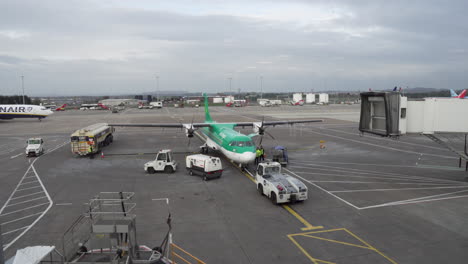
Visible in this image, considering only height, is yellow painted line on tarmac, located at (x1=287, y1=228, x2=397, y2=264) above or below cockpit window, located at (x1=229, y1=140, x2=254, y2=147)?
below

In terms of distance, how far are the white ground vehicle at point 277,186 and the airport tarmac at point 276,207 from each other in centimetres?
54

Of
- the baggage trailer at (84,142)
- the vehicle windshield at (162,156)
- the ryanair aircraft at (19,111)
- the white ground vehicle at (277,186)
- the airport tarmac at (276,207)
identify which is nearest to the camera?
the airport tarmac at (276,207)

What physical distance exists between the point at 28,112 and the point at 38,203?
63.4 meters

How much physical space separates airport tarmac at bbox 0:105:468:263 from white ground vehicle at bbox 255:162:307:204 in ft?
1.79

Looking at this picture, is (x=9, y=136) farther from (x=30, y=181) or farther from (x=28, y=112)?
(x=30, y=181)

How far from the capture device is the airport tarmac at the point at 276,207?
44.9 ft

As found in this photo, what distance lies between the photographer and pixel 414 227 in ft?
51.6

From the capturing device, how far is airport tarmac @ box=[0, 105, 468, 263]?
13695 mm

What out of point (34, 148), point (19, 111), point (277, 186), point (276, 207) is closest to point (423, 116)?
point (277, 186)

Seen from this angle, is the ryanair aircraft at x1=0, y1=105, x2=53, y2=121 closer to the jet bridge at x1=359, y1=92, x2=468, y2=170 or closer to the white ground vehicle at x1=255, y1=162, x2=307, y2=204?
the white ground vehicle at x1=255, y1=162, x2=307, y2=204

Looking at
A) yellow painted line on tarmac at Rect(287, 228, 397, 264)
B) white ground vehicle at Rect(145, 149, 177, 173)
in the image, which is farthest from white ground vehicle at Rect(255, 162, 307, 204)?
white ground vehicle at Rect(145, 149, 177, 173)

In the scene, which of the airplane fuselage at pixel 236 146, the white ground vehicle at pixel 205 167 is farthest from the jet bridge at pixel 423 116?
the white ground vehicle at pixel 205 167

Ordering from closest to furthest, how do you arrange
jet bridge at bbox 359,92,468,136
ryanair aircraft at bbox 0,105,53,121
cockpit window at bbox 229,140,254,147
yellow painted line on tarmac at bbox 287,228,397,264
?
yellow painted line on tarmac at bbox 287,228,397,264, jet bridge at bbox 359,92,468,136, cockpit window at bbox 229,140,254,147, ryanair aircraft at bbox 0,105,53,121

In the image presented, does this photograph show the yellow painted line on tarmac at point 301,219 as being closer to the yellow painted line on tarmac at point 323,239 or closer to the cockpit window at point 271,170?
the yellow painted line on tarmac at point 323,239
